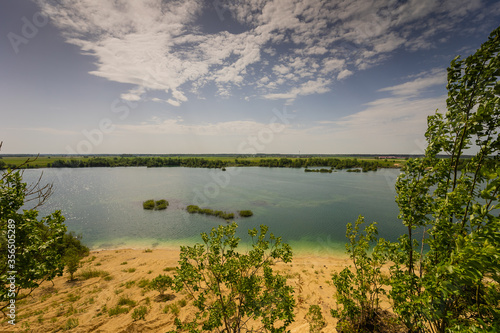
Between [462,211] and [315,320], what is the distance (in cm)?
944

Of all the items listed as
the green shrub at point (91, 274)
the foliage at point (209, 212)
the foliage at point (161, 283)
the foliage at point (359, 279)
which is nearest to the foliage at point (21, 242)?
the foliage at point (359, 279)

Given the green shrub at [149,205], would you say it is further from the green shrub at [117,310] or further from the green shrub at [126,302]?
the green shrub at [117,310]

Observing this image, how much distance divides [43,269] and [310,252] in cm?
2260

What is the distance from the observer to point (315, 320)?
10.0m

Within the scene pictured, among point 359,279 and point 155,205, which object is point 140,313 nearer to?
point 359,279

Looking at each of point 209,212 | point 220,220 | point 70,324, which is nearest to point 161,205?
point 209,212

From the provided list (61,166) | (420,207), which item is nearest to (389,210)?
(420,207)

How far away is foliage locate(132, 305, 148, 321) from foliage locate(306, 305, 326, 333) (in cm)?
932

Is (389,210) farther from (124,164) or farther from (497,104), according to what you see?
(124,164)

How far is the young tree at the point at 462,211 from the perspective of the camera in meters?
2.90

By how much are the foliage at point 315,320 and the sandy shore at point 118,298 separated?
28cm

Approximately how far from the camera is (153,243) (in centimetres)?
2559

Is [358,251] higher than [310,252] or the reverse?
higher

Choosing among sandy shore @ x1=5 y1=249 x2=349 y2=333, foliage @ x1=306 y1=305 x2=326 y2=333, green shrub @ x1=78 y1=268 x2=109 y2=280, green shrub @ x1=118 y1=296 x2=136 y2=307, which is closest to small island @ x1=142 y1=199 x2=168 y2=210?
sandy shore @ x1=5 y1=249 x2=349 y2=333
